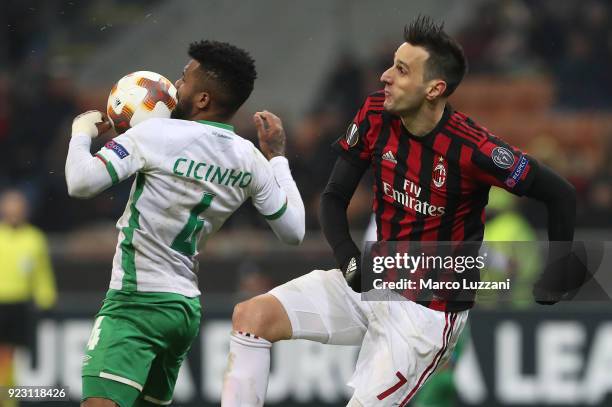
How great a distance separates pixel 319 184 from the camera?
1038 cm

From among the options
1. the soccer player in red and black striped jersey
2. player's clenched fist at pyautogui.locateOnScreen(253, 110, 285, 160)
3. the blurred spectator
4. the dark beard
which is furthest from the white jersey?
the blurred spectator

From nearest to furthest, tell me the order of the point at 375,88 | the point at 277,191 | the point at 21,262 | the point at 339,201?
the point at 277,191 → the point at 339,201 → the point at 21,262 → the point at 375,88

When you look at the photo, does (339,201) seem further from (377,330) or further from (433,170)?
(377,330)

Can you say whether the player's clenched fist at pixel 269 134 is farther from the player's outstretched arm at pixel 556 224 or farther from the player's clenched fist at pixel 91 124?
the player's outstretched arm at pixel 556 224

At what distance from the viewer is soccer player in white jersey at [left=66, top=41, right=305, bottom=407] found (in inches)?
178

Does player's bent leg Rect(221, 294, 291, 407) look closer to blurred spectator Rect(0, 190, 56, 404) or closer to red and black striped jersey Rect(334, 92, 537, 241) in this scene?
red and black striped jersey Rect(334, 92, 537, 241)

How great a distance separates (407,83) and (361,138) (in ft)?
1.07

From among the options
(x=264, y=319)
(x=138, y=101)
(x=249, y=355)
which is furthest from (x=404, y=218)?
(x=138, y=101)

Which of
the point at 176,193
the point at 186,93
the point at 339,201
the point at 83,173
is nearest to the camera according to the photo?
the point at 83,173

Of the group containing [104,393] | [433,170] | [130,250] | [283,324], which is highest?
[433,170]

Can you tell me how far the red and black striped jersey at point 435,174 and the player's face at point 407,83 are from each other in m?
0.13

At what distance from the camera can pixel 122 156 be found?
14.4ft

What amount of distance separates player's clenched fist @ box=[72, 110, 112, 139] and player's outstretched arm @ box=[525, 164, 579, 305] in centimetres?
172

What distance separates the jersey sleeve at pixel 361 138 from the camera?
4.88 m
